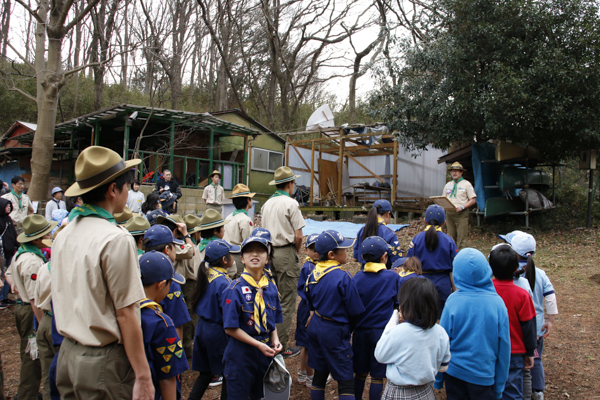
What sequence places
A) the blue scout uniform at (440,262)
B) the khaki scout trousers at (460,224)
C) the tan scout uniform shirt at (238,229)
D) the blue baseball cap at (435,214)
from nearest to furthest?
the blue scout uniform at (440,262) < the blue baseball cap at (435,214) < the tan scout uniform shirt at (238,229) < the khaki scout trousers at (460,224)

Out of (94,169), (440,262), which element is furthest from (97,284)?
(440,262)

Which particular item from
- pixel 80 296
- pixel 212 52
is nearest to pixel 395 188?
pixel 80 296

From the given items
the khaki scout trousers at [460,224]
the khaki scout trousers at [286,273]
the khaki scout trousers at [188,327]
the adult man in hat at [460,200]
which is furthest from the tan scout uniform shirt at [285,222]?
the khaki scout trousers at [460,224]

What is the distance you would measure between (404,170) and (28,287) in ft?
43.3

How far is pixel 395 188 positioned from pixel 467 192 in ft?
19.7

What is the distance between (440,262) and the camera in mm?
4352

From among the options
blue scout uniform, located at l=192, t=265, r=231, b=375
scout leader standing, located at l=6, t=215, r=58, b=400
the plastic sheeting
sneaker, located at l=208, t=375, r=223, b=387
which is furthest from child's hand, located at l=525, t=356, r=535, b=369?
the plastic sheeting

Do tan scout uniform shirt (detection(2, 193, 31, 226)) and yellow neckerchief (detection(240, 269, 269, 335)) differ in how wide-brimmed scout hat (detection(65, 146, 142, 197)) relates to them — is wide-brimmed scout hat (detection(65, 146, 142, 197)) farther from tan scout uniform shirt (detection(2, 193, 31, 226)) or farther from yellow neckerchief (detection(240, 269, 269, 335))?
tan scout uniform shirt (detection(2, 193, 31, 226))

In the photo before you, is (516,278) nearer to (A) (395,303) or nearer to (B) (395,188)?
(A) (395,303)

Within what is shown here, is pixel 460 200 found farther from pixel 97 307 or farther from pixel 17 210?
pixel 17 210

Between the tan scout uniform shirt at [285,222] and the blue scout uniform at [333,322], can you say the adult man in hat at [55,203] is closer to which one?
the tan scout uniform shirt at [285,222]

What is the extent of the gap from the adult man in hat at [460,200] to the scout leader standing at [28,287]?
23.0ft

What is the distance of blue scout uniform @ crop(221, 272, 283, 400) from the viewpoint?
108 inches

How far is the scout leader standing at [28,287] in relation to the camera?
329 centimetres
